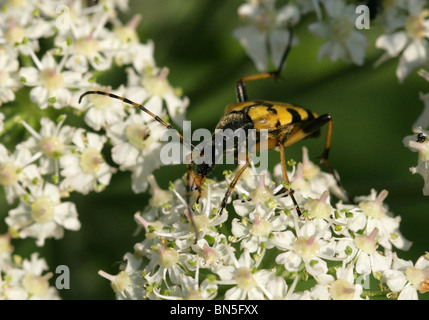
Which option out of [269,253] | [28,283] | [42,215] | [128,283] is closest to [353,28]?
[269,253]

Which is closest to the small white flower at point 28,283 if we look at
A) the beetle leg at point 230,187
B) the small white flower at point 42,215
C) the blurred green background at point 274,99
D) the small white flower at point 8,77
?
the small white flower at point 42,215

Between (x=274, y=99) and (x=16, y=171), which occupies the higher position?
(x=274, y=99)

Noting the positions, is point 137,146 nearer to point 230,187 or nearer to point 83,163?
point 83,163

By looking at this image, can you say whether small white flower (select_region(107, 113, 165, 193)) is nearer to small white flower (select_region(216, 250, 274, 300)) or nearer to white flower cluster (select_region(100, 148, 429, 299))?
white flower cluster (select_region(100, 148, 429, 299))

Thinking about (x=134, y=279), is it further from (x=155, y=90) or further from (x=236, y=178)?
(x=155, y=90)

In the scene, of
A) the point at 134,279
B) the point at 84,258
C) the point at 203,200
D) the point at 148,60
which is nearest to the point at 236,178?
the point at 203,200

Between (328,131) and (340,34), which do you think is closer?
(328,131)

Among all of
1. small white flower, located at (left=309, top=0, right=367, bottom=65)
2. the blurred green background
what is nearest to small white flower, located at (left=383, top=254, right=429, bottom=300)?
the blurred green background
